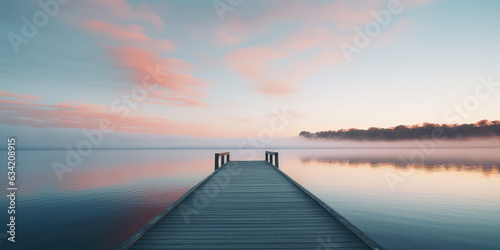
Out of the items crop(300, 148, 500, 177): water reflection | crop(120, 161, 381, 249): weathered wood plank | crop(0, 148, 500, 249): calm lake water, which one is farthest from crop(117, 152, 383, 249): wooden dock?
crop(300, 148, 500, 177): water reflection

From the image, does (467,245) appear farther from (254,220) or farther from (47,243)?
(47,243)

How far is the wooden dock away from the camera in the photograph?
13.3 ft

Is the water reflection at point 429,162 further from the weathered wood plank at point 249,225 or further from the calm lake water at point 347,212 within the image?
the weathered wood plank at point 249,225

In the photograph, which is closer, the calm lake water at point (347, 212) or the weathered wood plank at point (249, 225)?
the weathered wood plank at point (249, 225)

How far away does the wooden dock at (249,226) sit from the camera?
13.3ft

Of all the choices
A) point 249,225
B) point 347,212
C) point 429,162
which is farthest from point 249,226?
point 429,162

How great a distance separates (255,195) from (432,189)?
16500mm

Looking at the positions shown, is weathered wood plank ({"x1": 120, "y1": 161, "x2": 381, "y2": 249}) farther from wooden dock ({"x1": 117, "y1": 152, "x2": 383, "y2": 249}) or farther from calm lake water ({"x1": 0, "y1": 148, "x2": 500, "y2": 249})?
calm lake water ({"x1": 0, "y1": 148, "x2": 500, "y2": 249})

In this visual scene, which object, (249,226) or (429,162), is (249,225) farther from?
(429,162)

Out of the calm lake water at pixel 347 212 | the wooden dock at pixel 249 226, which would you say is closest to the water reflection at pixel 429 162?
the calm lake water at pixel 347 212

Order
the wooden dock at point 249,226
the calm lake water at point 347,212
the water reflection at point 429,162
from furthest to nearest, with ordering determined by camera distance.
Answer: the water reflection at point 429,162, the calm lake water at point 347,212, the wooden dock at point 249,226

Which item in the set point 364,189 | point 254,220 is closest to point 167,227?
point 254,220

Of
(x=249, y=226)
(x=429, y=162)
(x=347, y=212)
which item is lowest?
(x=429, y=162)

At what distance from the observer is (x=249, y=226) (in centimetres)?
482
